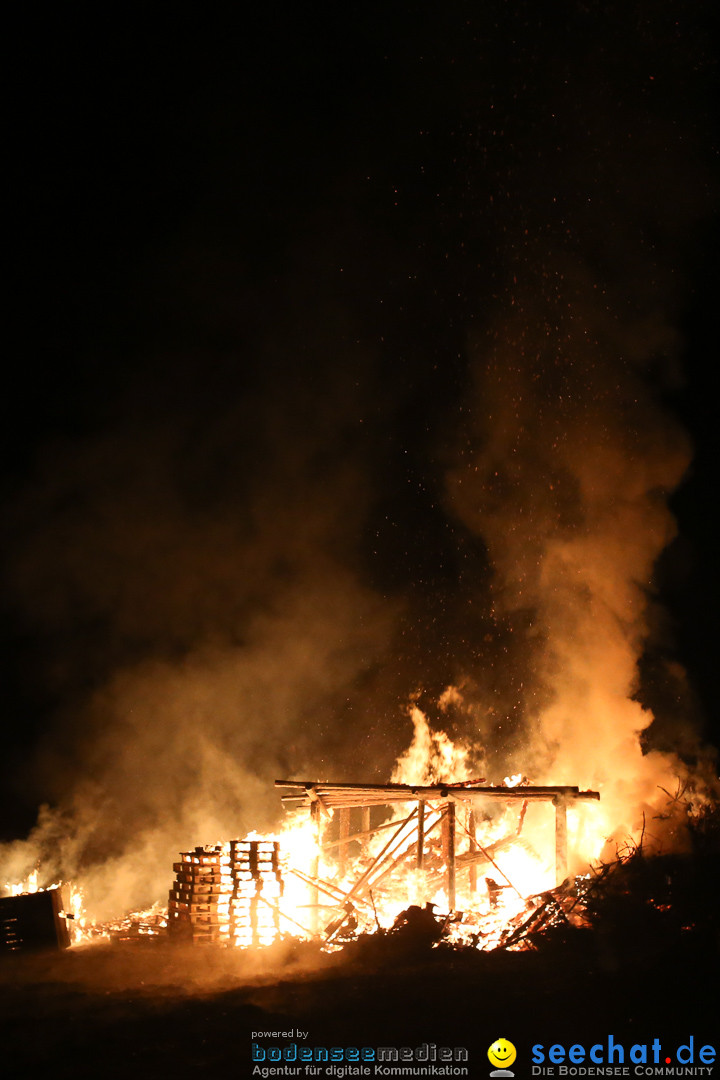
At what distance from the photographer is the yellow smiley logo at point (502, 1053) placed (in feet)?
26.6

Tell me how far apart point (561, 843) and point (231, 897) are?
645 centimetres

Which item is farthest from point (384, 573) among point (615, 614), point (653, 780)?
point (653, 780)

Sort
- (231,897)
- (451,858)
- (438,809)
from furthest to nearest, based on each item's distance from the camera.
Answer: (438,809) → (231,897) → (451,858)

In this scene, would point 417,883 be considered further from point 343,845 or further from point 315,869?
point 343,845

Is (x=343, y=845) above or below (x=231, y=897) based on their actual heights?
above

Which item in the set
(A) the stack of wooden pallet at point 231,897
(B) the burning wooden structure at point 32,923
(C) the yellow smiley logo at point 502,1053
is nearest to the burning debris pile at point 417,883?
(A) the stack of wooden pallet at point 231,897

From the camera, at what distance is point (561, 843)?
1418 centimetres

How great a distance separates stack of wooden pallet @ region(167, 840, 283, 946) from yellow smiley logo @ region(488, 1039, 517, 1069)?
24.3 ft

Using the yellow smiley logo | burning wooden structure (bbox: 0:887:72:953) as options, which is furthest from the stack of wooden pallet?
the yellow smiley logo

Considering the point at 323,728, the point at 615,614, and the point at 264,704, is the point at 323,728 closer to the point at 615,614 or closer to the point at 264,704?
the point at 264,704

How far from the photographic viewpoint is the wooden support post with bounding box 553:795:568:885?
45.8 ft

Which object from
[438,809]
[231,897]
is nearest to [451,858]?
[438,809]

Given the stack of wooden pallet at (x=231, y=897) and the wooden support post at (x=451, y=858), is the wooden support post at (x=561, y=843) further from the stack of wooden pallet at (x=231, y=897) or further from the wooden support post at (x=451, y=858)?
the stack of wooden pallet at (x=231, y=897)

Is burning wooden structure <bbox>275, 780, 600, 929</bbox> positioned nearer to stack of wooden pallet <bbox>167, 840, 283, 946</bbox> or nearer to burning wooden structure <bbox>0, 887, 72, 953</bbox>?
stack of wooden pallet <bbox>167, 840, 283, 946</bbox>
